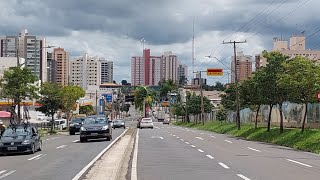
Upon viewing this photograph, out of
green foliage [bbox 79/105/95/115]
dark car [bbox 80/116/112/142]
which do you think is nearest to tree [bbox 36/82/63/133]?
dark car [bbox 80/116/112/142]

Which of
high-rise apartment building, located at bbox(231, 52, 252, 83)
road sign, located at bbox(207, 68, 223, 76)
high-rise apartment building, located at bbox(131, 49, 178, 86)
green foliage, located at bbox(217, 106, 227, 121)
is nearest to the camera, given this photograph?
road sign, located at bbox(207, 68, 223, 76)

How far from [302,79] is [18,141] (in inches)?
749

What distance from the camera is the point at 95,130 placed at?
37.2 metres

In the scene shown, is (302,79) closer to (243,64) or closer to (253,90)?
(253,90)

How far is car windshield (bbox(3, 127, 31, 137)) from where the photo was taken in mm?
27472

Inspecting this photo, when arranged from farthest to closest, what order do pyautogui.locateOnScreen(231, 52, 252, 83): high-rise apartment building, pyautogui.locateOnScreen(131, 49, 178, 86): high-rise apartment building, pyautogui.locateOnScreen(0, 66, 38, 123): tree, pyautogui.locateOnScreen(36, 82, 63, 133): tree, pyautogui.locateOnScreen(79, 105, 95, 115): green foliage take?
pyautogui.locateOnScreen(131, 49, 178, 86): high-rise apartment building → pyautogui.locateOnScreen(79, 105, 95, 115): green foliage → pyautogui.locateOnScreen(231, 52, 252, 83): high-rise apartment building → pyautogui.locateOnScreen(36, 82, 63, 133): tree → pyautogui.locateOnScreen(0, 66, 38, 123): tree

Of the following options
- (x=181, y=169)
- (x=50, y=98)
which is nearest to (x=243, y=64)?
(x=50, y=98)

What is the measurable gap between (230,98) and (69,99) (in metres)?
25.7

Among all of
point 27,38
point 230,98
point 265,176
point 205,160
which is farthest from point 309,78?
point 230,98

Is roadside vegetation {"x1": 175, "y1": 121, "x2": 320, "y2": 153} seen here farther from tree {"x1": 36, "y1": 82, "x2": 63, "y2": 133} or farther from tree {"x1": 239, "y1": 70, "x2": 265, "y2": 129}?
tree {"x1": 36, "y1": 82, "x2": 63, "y2": 133}

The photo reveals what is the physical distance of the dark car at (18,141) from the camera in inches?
1041

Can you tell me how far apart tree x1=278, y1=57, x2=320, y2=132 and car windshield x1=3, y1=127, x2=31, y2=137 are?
1770 cm

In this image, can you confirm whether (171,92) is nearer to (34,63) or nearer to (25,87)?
(34,63)

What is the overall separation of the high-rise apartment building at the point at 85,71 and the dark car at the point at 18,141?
112037mm
